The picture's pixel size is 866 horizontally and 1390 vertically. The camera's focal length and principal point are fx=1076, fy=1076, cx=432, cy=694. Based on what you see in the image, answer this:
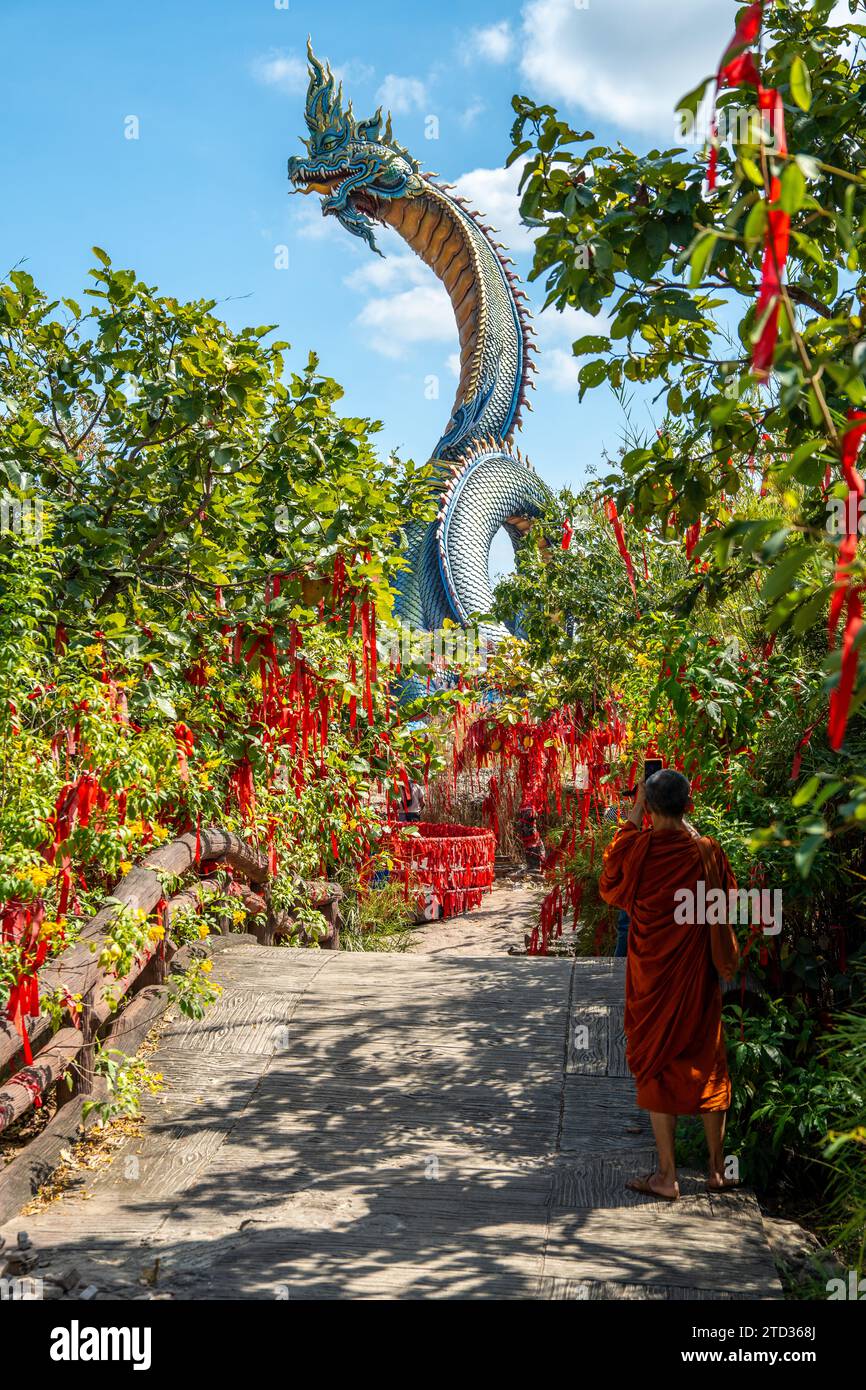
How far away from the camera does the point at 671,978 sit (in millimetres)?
3719

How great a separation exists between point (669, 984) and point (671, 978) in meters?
0.02

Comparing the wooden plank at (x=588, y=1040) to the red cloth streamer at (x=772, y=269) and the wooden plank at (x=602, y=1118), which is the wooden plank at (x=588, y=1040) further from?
the red cloth streamer at (x=772, y=269)

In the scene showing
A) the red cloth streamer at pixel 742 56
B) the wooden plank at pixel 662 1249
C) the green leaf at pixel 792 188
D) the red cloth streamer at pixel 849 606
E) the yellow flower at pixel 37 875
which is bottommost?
the wooden plank at pixel 662 1249

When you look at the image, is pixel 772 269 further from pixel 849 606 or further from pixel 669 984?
pixel 669 984

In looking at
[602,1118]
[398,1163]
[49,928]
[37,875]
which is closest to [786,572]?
[37,875]

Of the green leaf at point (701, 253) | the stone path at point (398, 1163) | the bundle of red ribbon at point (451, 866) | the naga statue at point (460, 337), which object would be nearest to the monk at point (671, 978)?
the stone path at point (398, 1163)

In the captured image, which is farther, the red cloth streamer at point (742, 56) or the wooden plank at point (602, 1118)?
the wooden plank at point (602, 1118)

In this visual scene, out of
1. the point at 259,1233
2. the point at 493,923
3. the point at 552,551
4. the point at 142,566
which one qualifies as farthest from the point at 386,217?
the point at 259,1233

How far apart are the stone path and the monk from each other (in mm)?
265

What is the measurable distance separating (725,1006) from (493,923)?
6.45 m

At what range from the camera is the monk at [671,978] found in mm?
3607

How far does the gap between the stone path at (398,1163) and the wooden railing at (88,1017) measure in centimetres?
19

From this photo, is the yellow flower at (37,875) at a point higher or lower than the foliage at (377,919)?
higher

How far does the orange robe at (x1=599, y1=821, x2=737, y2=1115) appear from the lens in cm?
362
